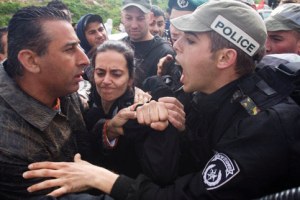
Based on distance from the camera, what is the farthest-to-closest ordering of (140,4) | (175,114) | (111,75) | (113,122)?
(140,4) < (111,75) < (113,122) < (175,114)

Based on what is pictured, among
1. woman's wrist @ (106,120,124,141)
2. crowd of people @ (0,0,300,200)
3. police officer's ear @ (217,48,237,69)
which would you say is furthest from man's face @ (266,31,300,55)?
woman's wrist @ (106,120,124,141)

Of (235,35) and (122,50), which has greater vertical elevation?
(235,35)

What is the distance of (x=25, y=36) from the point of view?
2.09 m

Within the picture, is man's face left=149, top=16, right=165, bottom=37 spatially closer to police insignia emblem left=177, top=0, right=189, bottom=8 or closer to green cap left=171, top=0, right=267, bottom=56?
police insignia emblem left=177, top=0, right=189, bottom=8


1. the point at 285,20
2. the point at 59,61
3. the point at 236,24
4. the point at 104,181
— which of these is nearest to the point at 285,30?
the point at 285,20

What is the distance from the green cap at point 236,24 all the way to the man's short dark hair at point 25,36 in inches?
40.9

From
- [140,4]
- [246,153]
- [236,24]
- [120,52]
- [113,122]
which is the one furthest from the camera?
[140,4]

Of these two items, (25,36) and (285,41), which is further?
(285,41)

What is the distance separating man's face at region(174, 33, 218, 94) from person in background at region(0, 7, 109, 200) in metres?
0.77

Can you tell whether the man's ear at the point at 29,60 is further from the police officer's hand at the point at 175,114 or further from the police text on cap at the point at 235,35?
the police text on cap at the point at 235,35

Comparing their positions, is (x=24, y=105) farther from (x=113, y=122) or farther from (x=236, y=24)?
(x=236, y=24)

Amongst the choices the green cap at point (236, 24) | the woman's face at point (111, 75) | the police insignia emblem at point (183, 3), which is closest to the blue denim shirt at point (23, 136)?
the woman's face at point (111, 75)

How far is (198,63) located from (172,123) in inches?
17.1

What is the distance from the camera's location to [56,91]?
88.6 inches
